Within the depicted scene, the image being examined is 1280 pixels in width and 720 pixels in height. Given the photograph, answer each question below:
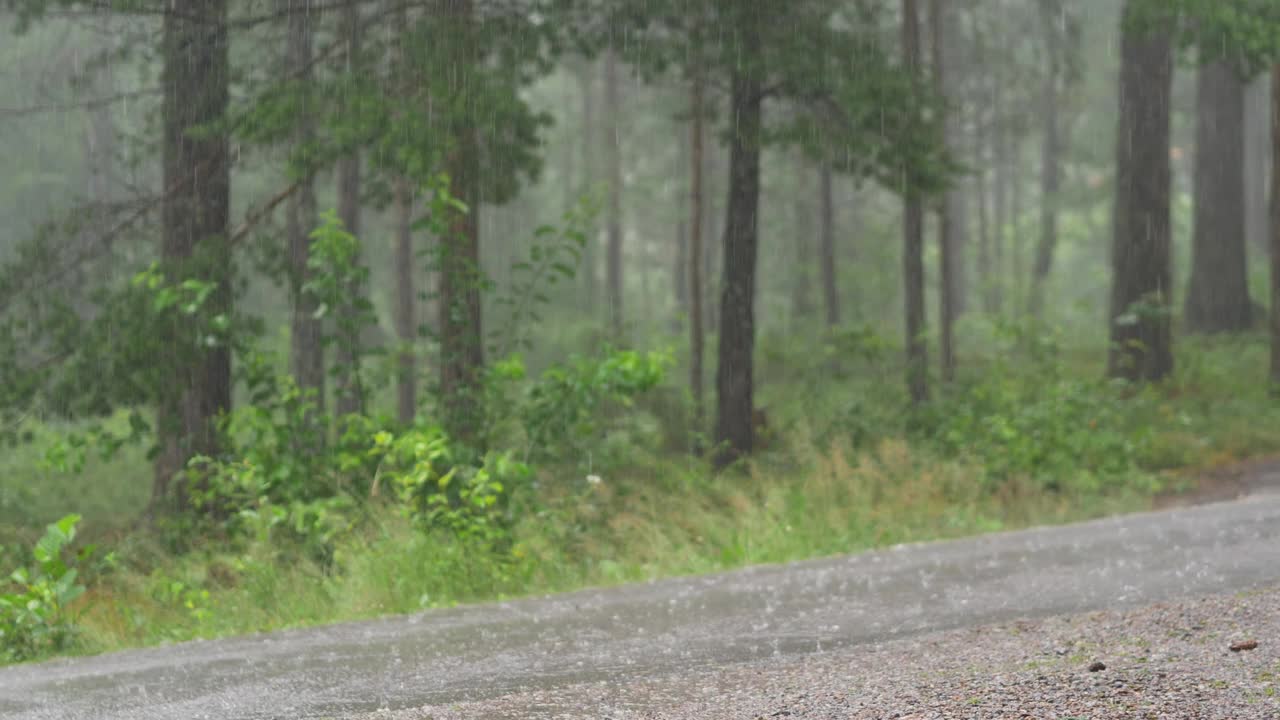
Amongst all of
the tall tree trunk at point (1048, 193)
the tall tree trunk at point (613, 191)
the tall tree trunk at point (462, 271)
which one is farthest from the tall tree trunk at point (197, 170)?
the tall tree trunk at point (1048, 193)

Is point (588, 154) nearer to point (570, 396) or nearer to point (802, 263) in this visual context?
point (802, 263)

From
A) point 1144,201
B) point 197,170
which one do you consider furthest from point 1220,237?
point 197,170

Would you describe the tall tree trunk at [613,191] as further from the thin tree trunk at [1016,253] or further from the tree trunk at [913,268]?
the tree trunk at [913,268]

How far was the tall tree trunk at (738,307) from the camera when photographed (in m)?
14.2

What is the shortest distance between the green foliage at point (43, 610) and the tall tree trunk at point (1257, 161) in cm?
3649

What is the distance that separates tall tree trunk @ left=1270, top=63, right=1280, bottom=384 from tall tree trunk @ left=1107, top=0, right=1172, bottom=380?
1.54 m

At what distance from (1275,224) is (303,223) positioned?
1301 centimetres

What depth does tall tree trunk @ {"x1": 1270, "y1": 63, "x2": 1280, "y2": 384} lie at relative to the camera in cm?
1650

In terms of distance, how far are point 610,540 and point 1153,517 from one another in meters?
3.92

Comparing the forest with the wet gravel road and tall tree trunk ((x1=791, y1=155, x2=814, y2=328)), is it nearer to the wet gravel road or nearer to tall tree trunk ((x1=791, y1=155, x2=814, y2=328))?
the wet gravel road

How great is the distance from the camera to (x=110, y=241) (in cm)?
1181

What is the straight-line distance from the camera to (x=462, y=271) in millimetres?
9984

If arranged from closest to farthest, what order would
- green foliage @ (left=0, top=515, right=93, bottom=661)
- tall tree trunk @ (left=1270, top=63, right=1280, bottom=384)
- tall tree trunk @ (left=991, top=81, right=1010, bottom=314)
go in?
green foliage @ (left=0, top=515, right=93, bottom=661) < tall tree trunk @ (left=1270, top=63, right=1280, bottom=384) < tall tree trunk @ (left=991, top=81, right=1010, bottom=314)

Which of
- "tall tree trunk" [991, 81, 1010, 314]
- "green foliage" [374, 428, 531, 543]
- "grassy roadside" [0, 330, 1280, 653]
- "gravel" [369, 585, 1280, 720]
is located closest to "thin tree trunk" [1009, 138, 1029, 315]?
"tall tree trunk" [991, 81, 1010, 314]
